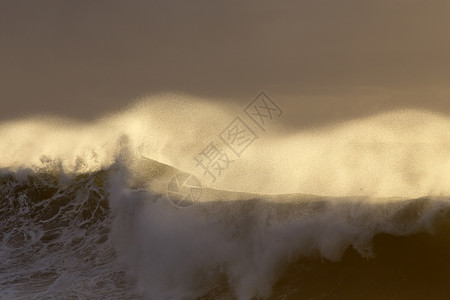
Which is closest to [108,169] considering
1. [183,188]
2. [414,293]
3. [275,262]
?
[183,188]

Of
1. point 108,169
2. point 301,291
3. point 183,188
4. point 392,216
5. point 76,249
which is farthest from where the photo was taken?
point 108,169

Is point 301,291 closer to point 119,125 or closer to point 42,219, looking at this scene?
point 42,219

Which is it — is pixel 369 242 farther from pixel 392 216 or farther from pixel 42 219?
pixel 42 219

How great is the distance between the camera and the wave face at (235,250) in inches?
545

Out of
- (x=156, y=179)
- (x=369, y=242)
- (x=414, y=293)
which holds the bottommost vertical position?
(x=414, y=293)

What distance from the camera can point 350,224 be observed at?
15.1 meters

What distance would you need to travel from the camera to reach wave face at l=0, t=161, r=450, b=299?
45.4 feet

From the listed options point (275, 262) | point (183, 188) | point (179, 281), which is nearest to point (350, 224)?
point (275, 262)

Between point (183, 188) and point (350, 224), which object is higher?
point (183, 188)

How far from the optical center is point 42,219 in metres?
21.8

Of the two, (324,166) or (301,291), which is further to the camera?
(324,166)

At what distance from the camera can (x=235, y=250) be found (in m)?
16.0

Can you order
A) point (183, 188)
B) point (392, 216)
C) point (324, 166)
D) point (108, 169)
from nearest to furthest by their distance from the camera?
1. point (392, 216)
2. point (183, 188)
3. point (108, 169)
4. point (324, 166)

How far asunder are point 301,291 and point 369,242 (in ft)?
7.18
